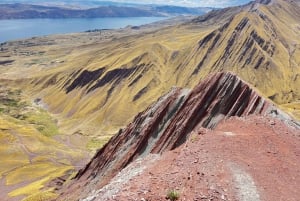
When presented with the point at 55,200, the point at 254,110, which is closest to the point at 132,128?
the point at 55,200

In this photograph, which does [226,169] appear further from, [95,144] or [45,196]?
[95,144]

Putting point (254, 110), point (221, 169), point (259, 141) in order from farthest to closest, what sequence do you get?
point (254, 110) < point (259, 141) < point (221, 169)

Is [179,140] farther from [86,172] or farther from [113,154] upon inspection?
[86,172]

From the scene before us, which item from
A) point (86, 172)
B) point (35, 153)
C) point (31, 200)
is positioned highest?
point (86, 172)

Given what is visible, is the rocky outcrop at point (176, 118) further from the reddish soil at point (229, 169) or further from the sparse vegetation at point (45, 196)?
the reddish soil at point (229, 169)

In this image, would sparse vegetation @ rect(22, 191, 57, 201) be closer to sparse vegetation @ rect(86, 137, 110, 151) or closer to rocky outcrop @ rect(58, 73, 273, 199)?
rocky outcrop @ rect(58, 73, 273, 199)

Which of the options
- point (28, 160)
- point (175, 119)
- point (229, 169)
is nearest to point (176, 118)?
point (175, 119)

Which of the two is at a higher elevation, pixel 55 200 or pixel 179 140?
pixel 179 140
